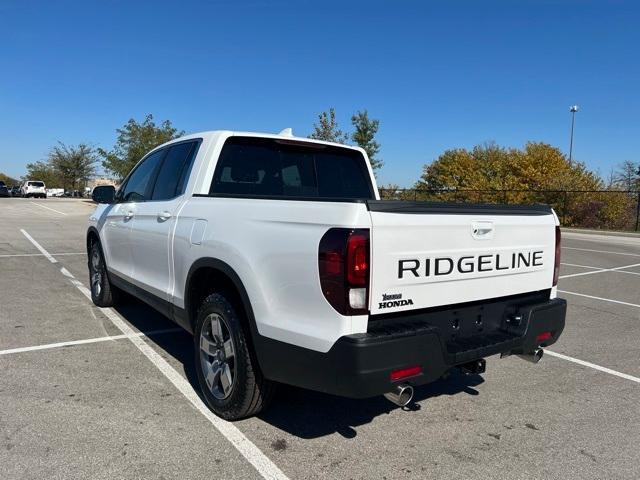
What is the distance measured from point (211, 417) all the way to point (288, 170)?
2.05 meters

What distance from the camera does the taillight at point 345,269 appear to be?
8.17ft

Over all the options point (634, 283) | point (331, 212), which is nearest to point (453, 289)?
point (331, 212)

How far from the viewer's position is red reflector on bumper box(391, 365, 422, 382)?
2.59 meters

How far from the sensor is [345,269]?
249 cm

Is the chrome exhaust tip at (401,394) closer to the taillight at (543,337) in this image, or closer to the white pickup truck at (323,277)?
the white pickup truck at (323,277)

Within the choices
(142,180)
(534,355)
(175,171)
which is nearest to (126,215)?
(142,180)

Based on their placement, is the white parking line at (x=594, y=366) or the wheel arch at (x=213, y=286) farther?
the white parking line at (x=594, y=366)

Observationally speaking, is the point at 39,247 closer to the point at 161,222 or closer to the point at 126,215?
the point at 126,215

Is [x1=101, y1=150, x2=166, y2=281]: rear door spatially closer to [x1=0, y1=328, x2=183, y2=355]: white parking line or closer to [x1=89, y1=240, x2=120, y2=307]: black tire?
[x1=89, y1=240, x2=120, y2=307]: black tire

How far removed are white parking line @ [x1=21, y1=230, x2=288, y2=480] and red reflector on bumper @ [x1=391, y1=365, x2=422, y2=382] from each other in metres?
0.82

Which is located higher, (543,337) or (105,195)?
(105,195)

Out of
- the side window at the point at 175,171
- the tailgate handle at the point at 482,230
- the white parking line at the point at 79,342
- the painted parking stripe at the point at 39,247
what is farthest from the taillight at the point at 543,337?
the painted parking stripe at the point at 39,247

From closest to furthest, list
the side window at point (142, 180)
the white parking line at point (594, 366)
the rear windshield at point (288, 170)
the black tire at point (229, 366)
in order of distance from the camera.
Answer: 1. the black tire at point (229, 366)
2. the rear windshield at point (288, 170)
3. the white parking line at point (594, 366)
4. the side window at point (142, 180)

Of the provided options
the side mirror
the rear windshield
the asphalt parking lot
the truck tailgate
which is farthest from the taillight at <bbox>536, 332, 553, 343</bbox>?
the side mirror
